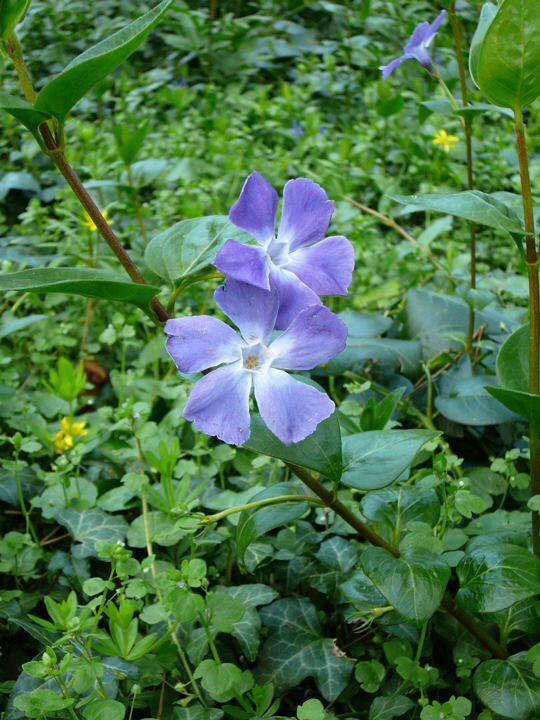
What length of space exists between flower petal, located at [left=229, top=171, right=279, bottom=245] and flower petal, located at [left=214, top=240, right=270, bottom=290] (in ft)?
0.09

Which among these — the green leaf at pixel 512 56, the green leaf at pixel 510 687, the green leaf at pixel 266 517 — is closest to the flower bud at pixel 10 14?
the green leaf at pixel 512 56

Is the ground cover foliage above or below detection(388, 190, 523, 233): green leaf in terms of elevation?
below

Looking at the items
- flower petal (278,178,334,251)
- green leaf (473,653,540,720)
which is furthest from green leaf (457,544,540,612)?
flower petal (278,178,334,251)

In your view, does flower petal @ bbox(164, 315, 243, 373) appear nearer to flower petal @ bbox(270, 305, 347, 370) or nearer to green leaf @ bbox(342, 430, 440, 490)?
flower petal @ bbox(270, 305, 347, 370)

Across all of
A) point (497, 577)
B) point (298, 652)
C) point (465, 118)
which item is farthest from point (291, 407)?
point (465, 118)

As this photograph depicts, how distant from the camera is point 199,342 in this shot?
2.13 ft

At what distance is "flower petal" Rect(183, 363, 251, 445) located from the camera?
0.64m

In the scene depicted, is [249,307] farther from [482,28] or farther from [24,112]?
[482,28]

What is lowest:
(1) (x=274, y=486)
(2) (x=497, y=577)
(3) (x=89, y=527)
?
(3) (x=89, y=527)

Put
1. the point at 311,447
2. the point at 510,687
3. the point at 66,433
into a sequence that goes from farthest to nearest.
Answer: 1. the point at 66,433
2. the point at 510,687
3. the point at 311,447

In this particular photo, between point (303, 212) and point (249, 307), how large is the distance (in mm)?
113

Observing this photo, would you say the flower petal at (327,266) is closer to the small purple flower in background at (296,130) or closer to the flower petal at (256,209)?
the flower petal at (256,209)

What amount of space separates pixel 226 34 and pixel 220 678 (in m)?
3.50

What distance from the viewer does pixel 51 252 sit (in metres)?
2.03
